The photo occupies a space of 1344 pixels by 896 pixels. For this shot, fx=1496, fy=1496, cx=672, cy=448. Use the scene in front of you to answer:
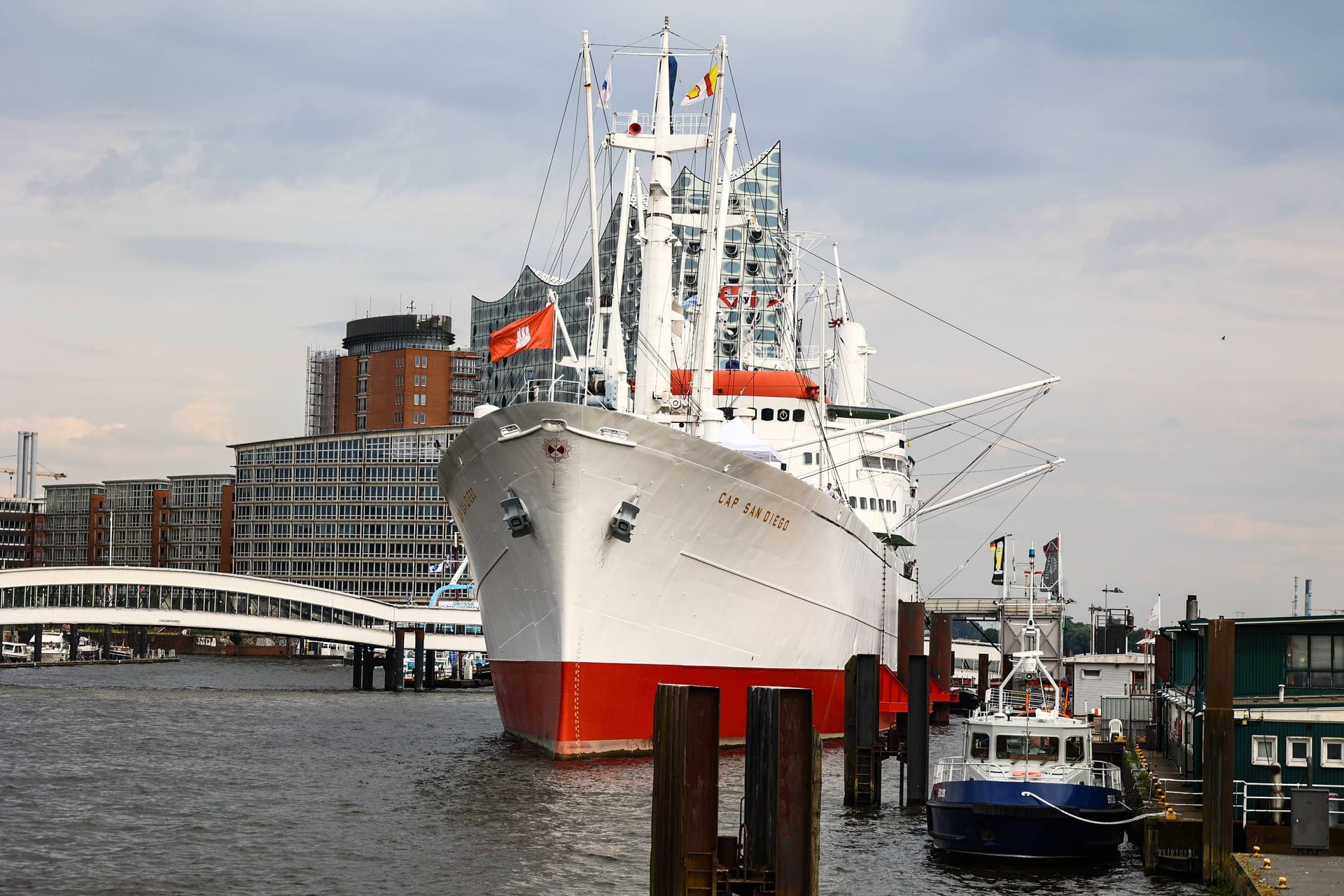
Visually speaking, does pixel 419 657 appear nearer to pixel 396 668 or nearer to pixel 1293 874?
pixel 396 668

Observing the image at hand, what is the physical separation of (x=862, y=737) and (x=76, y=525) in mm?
167592

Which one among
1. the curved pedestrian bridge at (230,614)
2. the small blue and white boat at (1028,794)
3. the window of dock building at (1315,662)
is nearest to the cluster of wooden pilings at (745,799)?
the small blue and white boat at (1028,794)

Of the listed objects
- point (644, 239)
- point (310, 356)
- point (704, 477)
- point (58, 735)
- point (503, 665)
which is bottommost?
point (58, 735)

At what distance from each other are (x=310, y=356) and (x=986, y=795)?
167m

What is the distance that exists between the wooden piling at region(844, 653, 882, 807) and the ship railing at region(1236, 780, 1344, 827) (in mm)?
8413

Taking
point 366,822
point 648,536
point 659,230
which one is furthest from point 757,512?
point 366,822

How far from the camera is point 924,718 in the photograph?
3072 centimetres

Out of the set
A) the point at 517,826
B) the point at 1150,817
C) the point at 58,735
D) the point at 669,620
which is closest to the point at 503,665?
the point at 669,620

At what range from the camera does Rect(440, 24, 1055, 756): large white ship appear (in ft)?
108

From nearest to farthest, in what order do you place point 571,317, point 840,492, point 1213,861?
point 1213,861 < point 840,492 < point 571,317

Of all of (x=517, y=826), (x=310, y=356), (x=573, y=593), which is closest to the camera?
(x=517, y=826)

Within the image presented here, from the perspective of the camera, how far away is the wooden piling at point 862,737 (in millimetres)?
30891

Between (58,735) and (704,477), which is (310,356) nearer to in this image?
(58,735)

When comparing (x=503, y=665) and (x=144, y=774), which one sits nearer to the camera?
(x=144, y=774)
